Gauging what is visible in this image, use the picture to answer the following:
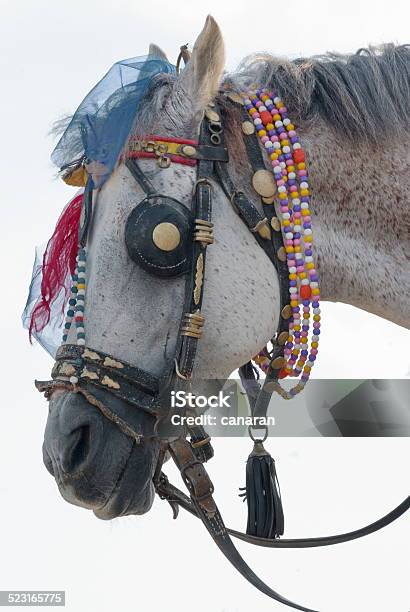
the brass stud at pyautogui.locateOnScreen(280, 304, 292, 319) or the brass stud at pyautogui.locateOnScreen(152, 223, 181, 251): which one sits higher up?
the brass stud at pyautogui.locateOnScreen(152, 223, 181, 251)

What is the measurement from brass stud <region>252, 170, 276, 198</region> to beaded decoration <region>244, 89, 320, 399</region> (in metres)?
0.03

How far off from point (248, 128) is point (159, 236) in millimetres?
590

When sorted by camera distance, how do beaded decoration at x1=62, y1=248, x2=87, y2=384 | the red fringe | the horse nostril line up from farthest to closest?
the red fringe → beaded decoration at x1=62, y1=248, x2=87, y2=384 → the horse nostril

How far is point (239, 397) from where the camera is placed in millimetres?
3758

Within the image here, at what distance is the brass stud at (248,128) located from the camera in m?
3.36

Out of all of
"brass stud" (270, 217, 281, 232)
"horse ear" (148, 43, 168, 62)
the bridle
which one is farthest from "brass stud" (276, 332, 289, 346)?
"horse ear" (148, 43, 168, 62)

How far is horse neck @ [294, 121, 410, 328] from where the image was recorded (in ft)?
11.2

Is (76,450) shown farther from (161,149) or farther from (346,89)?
(346,89)

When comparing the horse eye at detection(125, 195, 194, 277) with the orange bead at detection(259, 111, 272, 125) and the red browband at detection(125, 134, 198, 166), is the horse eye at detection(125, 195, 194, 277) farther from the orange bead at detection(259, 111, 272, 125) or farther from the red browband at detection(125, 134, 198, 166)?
the orange bead at detection(259, 111, 272, 125)

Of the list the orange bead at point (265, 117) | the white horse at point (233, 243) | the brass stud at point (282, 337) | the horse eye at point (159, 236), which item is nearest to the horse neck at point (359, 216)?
the white horse at point (233, 243)

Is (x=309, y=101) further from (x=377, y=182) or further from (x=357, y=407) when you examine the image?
(x=357, y=407)

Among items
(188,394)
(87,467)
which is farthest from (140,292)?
(87,467)

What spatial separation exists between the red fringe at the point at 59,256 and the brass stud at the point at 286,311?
83 centimetres

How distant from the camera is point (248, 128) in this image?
3.36 meters
